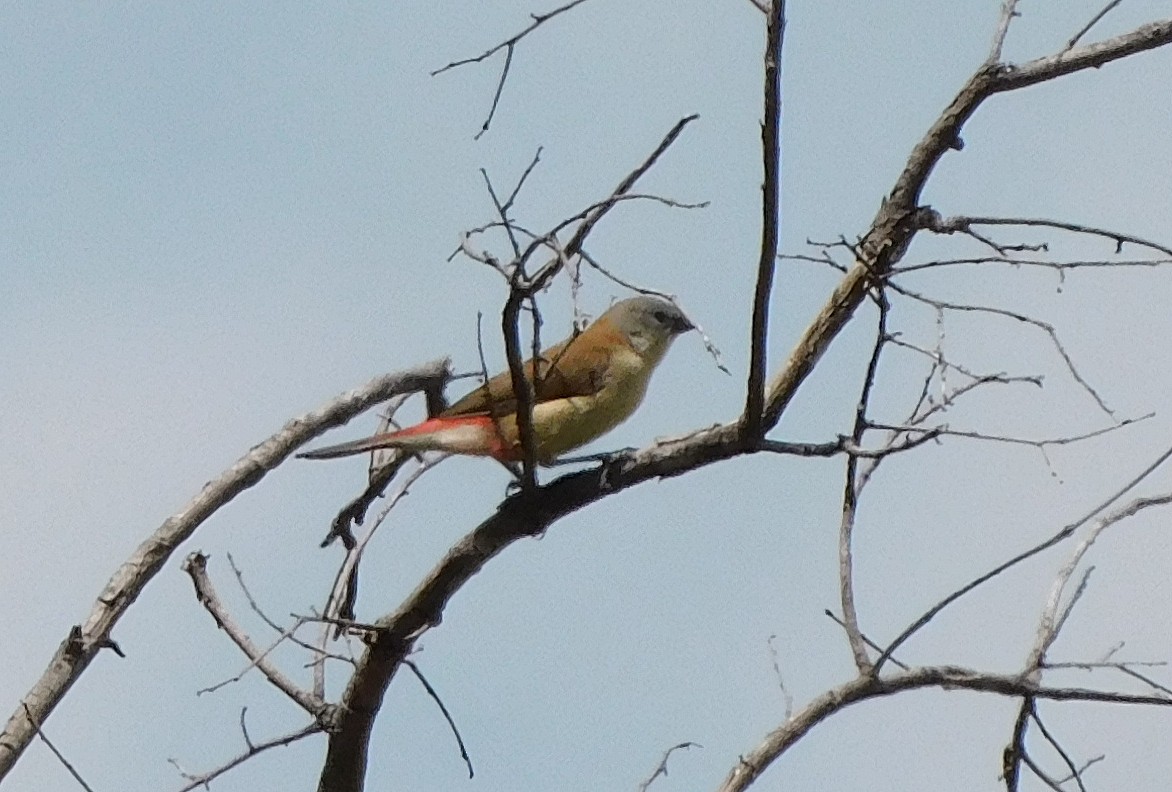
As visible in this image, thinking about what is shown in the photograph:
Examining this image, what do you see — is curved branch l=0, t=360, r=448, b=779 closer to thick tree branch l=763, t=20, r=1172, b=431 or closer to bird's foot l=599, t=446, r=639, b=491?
bird's foot l=599, t=446, r=639, b=491

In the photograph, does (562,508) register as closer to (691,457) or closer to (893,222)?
(691,457)

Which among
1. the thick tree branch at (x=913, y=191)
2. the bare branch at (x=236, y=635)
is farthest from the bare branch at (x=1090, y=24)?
the bare branch at (x=236, y=635)

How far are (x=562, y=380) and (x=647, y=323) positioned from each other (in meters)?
0.92

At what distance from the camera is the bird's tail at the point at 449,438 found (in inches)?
229

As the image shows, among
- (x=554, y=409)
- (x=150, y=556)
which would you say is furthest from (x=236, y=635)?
(x=554, y=409)

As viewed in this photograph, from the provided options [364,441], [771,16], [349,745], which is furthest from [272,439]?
[771,16]

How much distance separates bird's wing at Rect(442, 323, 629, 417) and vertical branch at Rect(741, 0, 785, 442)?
1645mm

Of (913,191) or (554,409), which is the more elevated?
(554,409)

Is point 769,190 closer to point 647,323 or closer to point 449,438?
point 449,438

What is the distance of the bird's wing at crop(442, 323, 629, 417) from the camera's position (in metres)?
5.85

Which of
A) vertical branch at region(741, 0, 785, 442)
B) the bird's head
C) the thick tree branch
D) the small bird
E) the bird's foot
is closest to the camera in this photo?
vertical branch at region(741, 0, 785, 442)

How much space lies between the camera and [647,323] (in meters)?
6.78

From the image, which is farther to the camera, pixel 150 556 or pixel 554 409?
pixel 554 409

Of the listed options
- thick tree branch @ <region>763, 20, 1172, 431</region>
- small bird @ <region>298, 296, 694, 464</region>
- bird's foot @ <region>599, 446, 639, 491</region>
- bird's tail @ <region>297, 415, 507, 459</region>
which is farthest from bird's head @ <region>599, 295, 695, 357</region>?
thick tree branch @ <region>763, 20, 1172, 431</region>
